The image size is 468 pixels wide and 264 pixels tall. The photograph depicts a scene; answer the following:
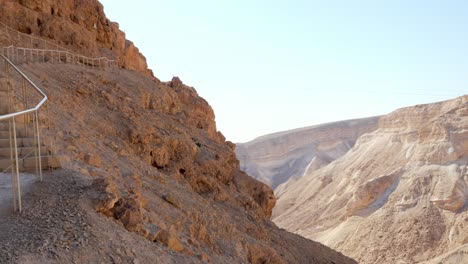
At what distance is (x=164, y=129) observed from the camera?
50.9 ft

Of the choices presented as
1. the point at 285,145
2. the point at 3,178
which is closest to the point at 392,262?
the point at 3,178

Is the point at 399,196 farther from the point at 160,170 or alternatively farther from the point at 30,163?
the point at 30,163

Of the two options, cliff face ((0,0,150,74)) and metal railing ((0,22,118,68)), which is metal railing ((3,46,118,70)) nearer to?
metal railing ((0,22,118,68))

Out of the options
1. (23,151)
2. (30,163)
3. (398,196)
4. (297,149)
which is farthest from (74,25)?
(297,149)

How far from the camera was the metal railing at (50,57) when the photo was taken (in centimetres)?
1556

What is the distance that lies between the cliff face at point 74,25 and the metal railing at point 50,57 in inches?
46.3

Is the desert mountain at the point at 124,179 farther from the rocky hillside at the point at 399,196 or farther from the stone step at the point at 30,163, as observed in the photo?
the rocky hillside at the point at 399,196

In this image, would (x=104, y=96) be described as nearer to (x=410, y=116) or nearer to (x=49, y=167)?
(x=49, y=167)

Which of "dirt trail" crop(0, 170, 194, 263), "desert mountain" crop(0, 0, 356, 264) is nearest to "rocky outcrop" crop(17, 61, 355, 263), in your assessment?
"desert mountain" crop(0, 0, 356, 264)

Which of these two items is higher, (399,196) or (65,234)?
(65,234)

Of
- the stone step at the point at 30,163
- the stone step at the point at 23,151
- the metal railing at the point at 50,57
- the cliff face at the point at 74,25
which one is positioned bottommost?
the stone step at the point at 30,163

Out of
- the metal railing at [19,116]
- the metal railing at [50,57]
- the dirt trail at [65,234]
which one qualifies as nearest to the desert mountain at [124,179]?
the dirt trail at [65,234]

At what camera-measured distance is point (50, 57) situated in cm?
1786

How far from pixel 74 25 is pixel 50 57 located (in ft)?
18.9
